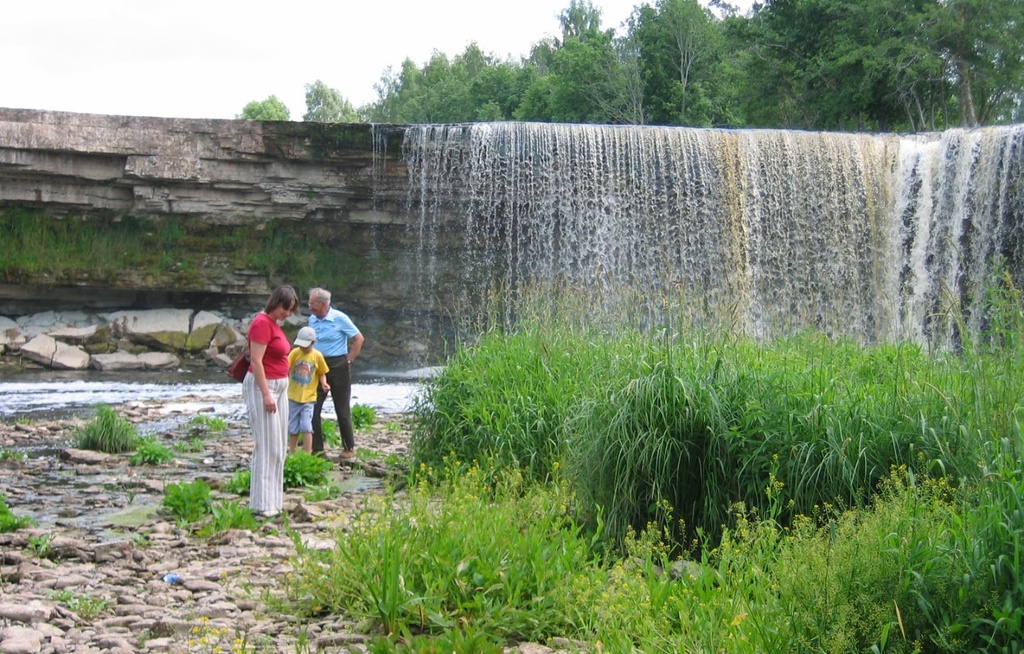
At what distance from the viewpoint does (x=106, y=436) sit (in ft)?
34.7

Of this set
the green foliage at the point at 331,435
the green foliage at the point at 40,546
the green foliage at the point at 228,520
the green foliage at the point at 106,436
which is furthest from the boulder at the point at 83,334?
the green foliage at the point at 40,546

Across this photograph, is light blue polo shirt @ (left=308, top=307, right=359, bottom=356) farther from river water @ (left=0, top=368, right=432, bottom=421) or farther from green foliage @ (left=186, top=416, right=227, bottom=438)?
river water @ (left=0, top=368, right=432, bottom=421)

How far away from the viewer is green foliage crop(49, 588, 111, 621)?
15.3ft

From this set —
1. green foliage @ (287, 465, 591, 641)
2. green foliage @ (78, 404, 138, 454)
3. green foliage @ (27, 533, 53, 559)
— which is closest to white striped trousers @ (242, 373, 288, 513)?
green foliage @ (27, 533, 53, 559)

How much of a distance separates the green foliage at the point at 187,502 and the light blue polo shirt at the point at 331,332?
8.26 ft

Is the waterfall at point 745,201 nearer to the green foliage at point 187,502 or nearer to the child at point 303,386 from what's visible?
the child at point 303,386

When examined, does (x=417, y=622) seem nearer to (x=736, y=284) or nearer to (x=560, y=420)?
(x=560, y=420)

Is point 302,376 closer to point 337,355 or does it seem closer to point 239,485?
point 337,355

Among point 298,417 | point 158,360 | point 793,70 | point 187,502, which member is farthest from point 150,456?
point 793,70

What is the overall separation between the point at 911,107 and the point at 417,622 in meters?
32.3

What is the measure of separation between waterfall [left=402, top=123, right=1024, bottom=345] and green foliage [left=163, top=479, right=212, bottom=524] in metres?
12.1

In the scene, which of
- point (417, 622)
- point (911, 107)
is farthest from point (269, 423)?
point (911, 107)

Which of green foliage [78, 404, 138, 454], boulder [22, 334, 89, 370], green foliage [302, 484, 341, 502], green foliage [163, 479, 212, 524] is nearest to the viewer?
green foliage [163, 479, 212, 524]

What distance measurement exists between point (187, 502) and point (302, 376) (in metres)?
2.02
